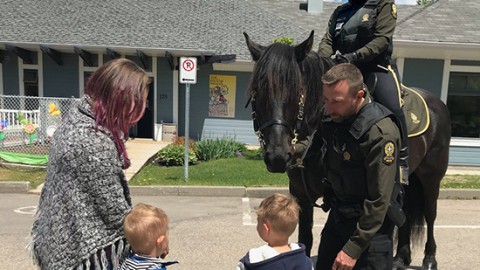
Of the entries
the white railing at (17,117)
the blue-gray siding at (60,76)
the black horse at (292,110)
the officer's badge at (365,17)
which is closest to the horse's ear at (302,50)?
the black horse at (292,110)

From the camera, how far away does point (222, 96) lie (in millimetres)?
14289

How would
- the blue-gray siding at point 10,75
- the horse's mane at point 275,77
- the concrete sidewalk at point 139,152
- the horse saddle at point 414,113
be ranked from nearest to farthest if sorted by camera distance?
the horse's mane at point 275,77 → the horse saddle at point 414,113 → the concrete sidewalk at point 139,152 → the blue-gray siding at point 10,75

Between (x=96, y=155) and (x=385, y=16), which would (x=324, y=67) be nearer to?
(x=385, y=16)

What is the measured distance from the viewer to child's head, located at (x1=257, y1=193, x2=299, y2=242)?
201 cm

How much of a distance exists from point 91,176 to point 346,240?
1.55 metres

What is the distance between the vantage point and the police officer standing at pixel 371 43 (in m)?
3.02

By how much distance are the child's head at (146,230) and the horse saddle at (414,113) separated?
8.39ft

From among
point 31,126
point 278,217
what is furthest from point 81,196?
point 31,126

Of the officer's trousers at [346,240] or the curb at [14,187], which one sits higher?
the officer's trousers at [346,240]

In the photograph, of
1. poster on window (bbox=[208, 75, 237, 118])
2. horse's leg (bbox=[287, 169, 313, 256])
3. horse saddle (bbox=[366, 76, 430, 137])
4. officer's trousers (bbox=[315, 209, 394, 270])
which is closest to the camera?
officer's trousers (bbox=[315, 209, 394, 270])

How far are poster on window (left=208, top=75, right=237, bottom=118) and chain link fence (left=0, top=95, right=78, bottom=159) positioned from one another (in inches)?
198

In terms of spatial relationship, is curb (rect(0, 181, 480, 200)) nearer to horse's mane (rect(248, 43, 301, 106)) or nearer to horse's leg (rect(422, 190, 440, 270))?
horse's leg (rect(422, 190, 440, 270))

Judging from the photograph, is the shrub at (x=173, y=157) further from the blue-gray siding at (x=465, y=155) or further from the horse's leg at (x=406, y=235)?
the blue-gray siding at (x=465, y=155)

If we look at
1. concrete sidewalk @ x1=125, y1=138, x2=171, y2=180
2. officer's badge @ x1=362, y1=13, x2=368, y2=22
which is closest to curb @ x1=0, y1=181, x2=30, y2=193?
concrete sidewalk @ x1=125, y1=138, x2=171, y2=180
